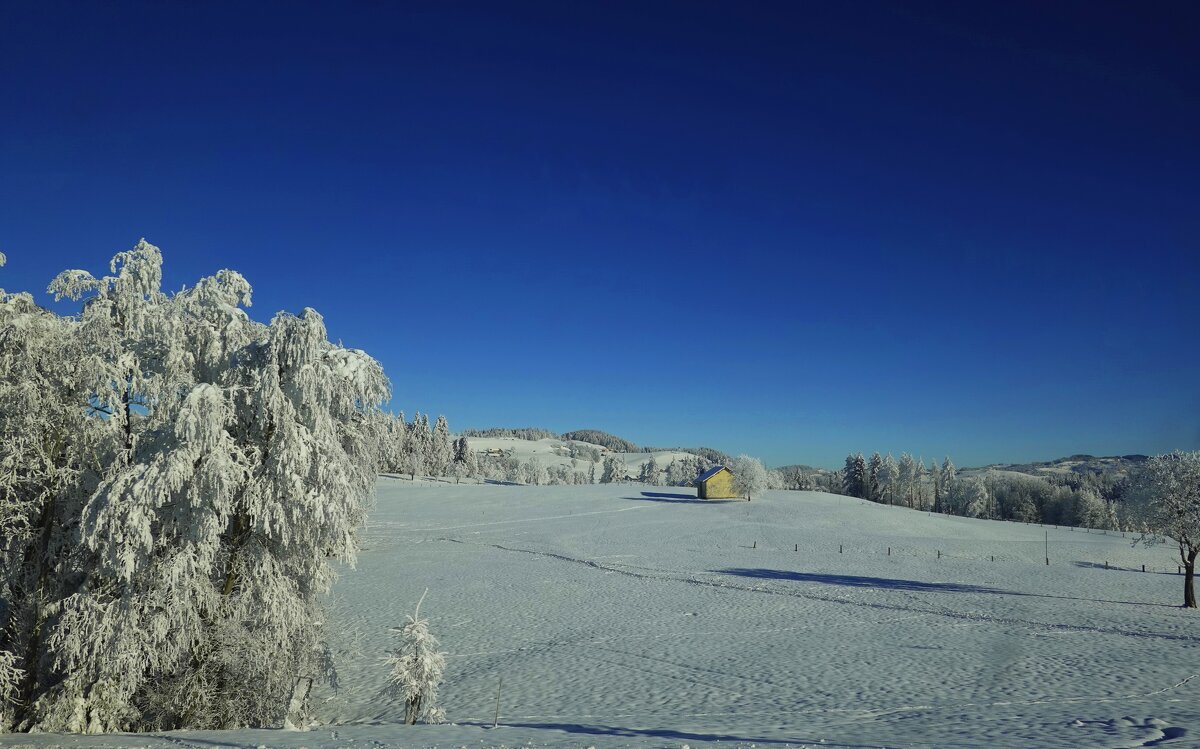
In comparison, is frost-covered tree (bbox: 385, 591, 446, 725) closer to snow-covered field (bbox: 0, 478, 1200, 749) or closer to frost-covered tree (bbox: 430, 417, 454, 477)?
snow-covered field (bbox: 0, 478, 1200, 749)

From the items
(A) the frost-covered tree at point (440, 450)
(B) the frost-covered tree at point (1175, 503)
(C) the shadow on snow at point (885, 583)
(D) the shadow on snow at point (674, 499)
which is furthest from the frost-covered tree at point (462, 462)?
(B) the frost-covered tree at point (1175, 503)

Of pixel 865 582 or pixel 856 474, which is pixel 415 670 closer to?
pixel 865 582

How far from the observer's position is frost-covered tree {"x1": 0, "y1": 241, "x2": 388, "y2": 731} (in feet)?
43.4

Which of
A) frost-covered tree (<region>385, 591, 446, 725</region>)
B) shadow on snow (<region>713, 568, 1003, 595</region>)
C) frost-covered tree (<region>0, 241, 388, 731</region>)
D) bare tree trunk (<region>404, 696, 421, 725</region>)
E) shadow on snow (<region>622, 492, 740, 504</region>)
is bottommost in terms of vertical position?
shadow on snow (<region>622, 492, 740, 504</region>)

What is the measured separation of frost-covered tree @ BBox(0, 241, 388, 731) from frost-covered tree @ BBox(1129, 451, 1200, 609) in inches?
1519

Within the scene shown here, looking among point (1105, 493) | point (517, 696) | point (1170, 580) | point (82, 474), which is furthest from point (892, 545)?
point (1105, 493)

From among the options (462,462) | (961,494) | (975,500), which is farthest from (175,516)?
(961,494)

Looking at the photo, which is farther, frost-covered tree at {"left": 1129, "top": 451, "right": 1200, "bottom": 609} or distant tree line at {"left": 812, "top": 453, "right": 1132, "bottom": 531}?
distant tree line at {"left": 812, "top": 453, "right": 1132, "bottom": 531}

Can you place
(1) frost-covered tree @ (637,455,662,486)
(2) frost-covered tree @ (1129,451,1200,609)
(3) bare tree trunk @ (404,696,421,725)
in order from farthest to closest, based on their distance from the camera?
(1) frost-covered tree @ (637,455,662,486)
(2) frost-covered tree @ (1129,451,1200,609)
(3) bare tree trunk @ (404,696,421,725)

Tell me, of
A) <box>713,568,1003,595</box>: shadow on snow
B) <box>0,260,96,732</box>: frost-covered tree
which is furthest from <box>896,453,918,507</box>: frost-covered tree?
<box>0,260,96,732</box>: frost-covered tree

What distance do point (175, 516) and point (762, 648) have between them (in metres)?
20.0

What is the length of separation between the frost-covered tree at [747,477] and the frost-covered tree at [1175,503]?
69.3 meters

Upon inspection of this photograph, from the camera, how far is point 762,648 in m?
23.9

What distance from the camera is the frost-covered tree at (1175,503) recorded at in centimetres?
3106
